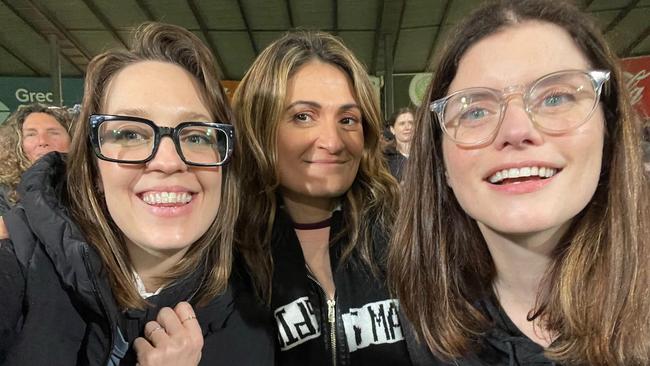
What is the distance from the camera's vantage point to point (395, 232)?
5.27 ft

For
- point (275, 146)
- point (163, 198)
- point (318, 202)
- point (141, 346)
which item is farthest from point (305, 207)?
point (141, 346)

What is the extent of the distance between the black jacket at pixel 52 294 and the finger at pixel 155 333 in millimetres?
43

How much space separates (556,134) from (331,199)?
3.30 ft

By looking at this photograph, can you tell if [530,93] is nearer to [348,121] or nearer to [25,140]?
[348,121]

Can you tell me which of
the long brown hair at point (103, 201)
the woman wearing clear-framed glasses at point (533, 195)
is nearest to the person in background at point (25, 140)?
the long brown hair at point (103, 201)

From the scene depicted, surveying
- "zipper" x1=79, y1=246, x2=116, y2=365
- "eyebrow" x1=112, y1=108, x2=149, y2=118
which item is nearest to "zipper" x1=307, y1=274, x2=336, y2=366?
"zipper" x1=79, y1=246, x2=116, y2=365

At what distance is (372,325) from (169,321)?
670mm

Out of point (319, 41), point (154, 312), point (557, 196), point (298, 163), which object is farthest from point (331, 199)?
point (557, 196)

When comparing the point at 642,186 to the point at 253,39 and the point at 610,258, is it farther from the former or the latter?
the point at 253,39

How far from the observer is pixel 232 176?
157cm

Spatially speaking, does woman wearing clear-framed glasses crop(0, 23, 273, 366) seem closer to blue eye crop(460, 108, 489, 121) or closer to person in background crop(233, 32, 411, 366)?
person in background crop(233, 32, 411, 366)

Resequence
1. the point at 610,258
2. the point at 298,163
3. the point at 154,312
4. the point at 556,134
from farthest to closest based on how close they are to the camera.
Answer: the point at 298,163
the point at 154,312
the point at 610,258
the point at 556,134

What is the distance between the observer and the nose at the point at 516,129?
3.79 feet

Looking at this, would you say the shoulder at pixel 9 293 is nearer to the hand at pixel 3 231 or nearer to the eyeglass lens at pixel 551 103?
the hand at pixel 3 231
